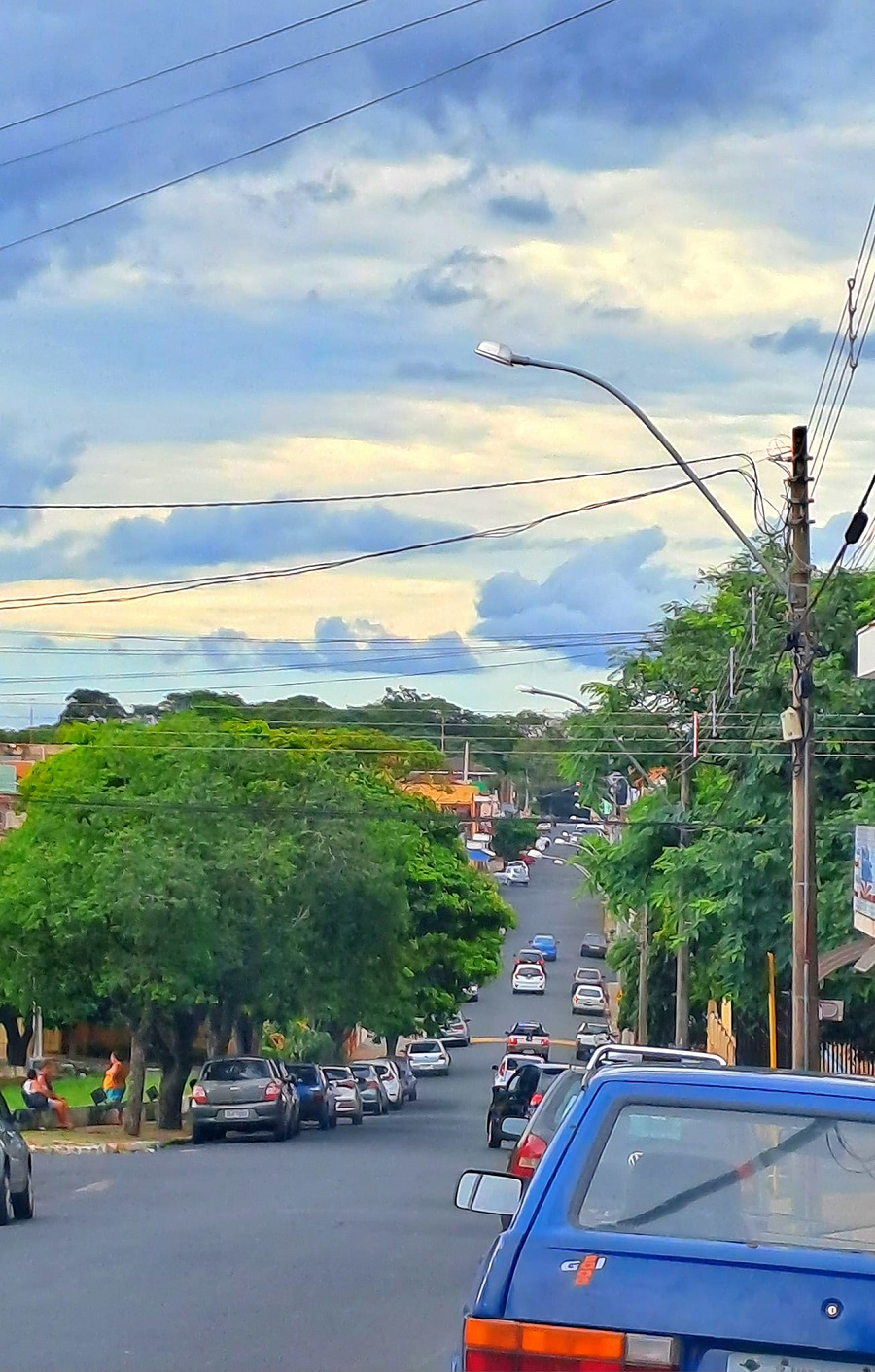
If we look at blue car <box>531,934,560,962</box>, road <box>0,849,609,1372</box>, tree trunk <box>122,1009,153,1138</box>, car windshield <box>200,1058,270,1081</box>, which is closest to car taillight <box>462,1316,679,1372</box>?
road <box>0,849,609,1372</box>

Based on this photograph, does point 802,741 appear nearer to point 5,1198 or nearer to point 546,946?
point 5,1198

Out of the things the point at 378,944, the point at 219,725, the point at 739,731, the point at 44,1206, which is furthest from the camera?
the point at 219,725

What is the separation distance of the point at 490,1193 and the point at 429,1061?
67.7m

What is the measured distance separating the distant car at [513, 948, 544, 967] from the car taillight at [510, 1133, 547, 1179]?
281 ft

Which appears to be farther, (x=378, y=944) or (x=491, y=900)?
(x=491, y=900)

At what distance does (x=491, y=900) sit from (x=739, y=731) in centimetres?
3251

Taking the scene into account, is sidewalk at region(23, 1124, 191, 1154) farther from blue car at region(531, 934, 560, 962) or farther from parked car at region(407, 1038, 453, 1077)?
blue car at region(531, 934, 560, 962)

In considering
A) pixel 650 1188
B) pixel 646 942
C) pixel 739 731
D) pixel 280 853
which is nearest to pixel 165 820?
pixel 280 853

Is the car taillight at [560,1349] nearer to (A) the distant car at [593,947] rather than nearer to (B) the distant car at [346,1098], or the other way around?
(B) the distant car at [346,1098]

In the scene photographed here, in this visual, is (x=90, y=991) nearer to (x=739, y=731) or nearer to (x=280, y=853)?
(x=280, y=853)

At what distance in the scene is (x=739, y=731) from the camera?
3600 cm

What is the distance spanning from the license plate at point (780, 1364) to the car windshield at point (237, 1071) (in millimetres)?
29045

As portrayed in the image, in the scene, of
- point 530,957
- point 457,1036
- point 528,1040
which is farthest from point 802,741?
point 530,957

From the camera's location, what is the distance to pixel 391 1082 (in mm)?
54281
